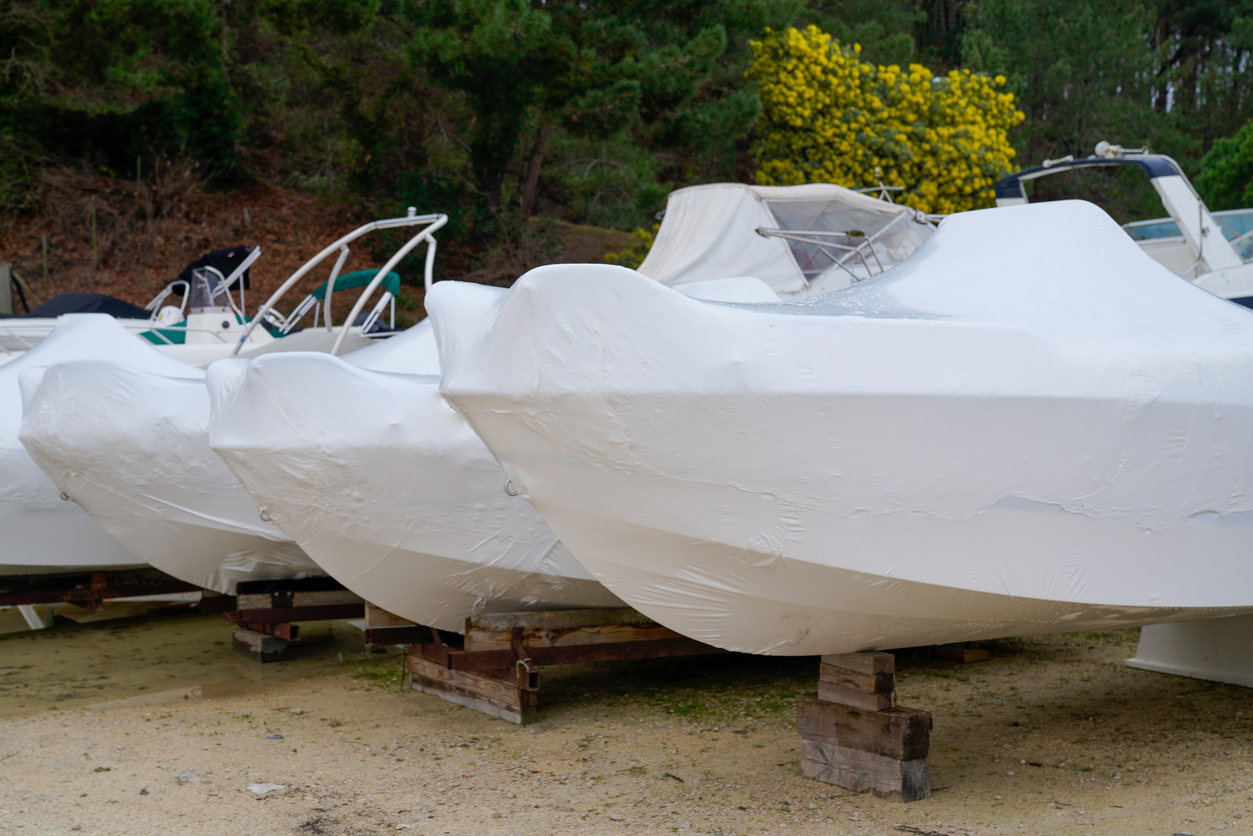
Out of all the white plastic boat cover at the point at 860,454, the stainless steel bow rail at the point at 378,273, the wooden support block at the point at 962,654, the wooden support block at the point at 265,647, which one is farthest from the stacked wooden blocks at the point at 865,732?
the wooden support block at the point at 265,647

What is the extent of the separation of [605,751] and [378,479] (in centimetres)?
122

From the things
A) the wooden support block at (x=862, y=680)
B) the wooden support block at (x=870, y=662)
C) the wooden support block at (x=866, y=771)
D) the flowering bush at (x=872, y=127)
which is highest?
the flowering bush at (x=872, y=127)

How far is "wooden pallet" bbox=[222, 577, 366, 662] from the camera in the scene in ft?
17.1

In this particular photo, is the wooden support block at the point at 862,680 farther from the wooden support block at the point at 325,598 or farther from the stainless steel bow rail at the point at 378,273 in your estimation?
the wooden support block at the point at 325,598

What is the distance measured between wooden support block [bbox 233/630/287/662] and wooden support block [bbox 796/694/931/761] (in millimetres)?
3068

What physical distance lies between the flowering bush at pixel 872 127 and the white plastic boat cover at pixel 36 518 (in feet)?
36.9

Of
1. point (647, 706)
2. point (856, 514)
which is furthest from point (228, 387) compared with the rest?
point (856, 514)

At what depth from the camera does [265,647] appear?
17.9 feet

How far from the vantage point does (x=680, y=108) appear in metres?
15.6

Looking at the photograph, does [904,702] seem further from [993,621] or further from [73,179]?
[73,179]

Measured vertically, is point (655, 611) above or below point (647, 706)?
above

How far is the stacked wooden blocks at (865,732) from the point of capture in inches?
122

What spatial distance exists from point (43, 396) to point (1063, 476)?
403cm

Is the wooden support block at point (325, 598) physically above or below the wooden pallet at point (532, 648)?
below
